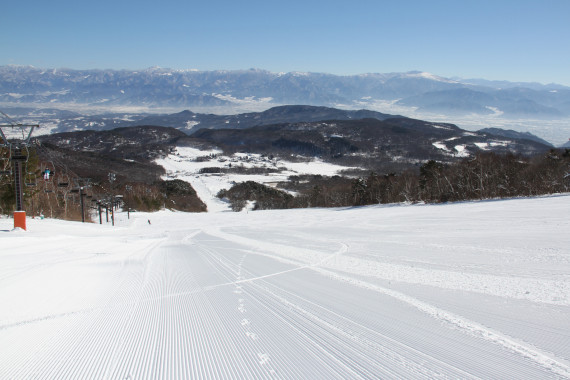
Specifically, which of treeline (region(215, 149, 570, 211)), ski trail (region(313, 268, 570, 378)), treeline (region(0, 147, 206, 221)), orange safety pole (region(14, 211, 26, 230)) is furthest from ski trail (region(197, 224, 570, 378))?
treeline (region(215, 149, 570, 211))

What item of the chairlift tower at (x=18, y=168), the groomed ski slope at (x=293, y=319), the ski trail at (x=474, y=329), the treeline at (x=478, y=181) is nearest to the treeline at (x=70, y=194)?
the chairlift tower at (x=18, y=168)

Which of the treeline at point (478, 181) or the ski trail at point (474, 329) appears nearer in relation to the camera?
the ski trail at point (474, 329)

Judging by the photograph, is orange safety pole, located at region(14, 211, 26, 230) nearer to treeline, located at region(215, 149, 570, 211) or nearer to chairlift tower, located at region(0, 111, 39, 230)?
chairlift tower, located at region(0, 111, 39, 230)

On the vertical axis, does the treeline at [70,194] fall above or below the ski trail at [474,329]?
below

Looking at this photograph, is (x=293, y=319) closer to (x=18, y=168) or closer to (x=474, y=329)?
(x=474, y=329)

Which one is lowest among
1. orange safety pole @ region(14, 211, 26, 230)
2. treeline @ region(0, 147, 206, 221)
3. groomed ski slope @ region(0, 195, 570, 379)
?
treeline @ region(0, 147, 206, 221)

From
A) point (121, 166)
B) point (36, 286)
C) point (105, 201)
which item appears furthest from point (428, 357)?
point (121, 166)

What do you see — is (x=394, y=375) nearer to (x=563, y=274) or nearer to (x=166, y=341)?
(x=166, y=341)

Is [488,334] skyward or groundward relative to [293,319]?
skyward

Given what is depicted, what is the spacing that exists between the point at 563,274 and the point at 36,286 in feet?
28.1

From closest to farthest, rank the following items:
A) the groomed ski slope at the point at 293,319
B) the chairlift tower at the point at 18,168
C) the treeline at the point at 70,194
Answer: the groomed ski slope at the point at 293,319 → the chairlift tower at the point at 18,168 → the treeline at the point at 70,194

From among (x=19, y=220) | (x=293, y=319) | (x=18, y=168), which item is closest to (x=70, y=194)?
(x=18, y=168)

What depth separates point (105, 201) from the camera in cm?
4822

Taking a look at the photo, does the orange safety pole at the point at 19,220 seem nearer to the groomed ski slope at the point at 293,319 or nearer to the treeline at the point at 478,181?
the groomed ski slope at the point at 293,319
